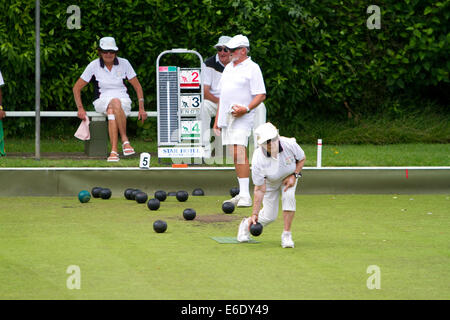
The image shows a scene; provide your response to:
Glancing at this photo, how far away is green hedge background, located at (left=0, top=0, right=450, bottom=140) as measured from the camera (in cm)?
1190

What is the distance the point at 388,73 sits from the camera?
12938 mm

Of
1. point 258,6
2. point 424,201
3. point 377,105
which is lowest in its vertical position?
point 424,201

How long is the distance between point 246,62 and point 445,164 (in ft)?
9.81

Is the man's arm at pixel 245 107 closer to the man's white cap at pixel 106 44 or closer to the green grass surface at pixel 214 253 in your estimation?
the green grass surface at pixel 214 253

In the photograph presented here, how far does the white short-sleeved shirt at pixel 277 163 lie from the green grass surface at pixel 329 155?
3581 millimetres

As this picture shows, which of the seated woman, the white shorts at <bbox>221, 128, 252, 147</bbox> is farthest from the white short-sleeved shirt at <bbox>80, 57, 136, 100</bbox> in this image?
the white shorts at <bbox>221, 128, 252, 147</bbox>

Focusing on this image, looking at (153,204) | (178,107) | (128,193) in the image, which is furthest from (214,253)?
(178,107)

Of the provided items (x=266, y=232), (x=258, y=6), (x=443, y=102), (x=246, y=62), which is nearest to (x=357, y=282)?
(x=266, y=232)

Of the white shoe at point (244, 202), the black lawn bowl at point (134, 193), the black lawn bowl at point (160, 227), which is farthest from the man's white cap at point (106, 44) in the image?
the black lawn bowl at point (160, 227)

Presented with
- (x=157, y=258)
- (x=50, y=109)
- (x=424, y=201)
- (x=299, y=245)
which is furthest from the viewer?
(x=50, y=109)

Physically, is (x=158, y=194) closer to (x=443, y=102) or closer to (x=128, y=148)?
(x=128, y=148)

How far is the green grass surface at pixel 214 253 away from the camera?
4.95 metres

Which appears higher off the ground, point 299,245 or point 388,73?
point 388,73

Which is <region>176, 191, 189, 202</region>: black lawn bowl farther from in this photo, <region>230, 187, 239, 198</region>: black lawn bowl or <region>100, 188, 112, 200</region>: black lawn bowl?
<region>100, 188, 112, 200</region>: black lawn bowl
